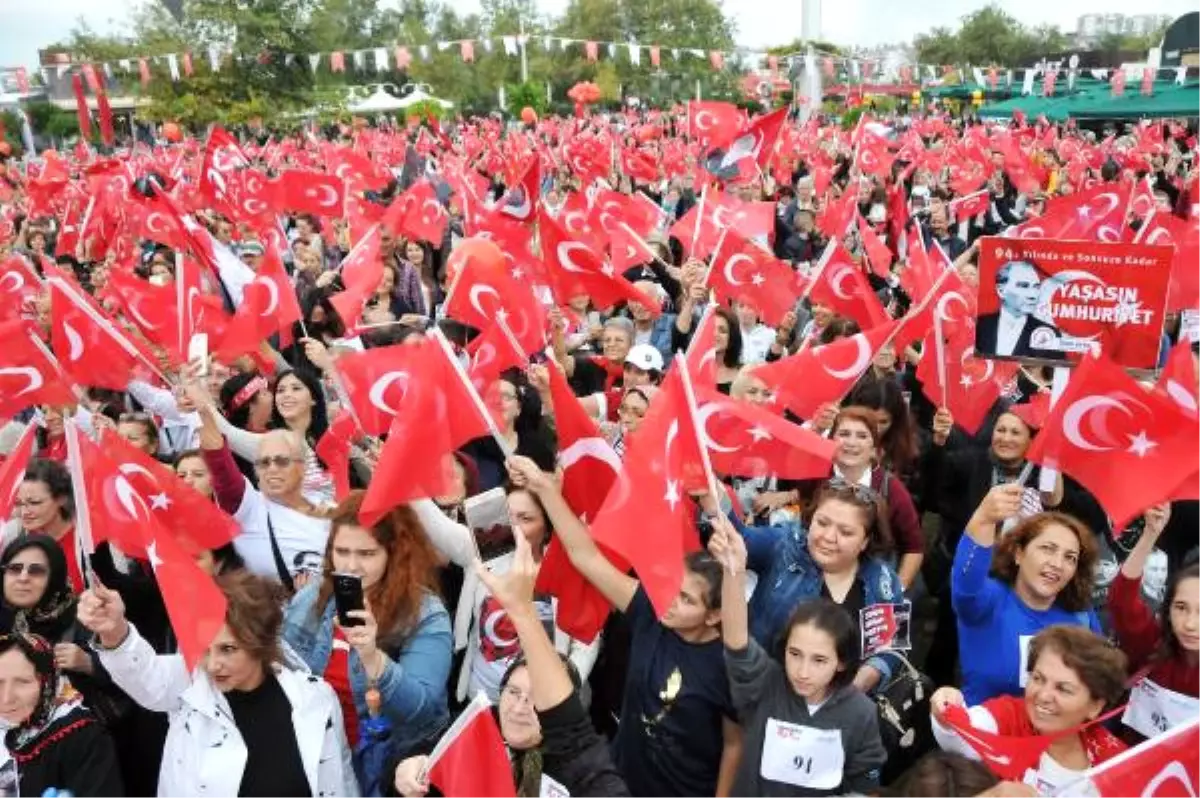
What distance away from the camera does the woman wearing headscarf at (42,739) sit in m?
2.92

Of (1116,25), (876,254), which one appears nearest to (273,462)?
(876,254)

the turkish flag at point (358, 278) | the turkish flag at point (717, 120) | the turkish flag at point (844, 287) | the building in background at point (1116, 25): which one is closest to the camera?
the turkish flag at point (844, 287)

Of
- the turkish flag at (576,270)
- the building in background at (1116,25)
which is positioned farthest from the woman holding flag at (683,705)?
the building in background at (1116,25)

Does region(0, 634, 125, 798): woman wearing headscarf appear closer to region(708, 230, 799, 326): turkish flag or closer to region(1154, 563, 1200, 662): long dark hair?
region(1154, 563, 1200, 662): long dark hair

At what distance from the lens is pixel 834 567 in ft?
12.3

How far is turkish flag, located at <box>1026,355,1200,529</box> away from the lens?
11.8ft

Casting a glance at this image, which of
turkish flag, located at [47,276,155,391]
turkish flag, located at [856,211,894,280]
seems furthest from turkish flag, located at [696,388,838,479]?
turkish flag, located at [856,211,894,280]

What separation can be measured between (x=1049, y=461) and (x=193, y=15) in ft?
134

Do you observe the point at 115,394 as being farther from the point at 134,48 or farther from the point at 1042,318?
the point at 134,48

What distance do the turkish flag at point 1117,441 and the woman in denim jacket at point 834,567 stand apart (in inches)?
26.1

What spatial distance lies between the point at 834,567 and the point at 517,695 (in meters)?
1.37

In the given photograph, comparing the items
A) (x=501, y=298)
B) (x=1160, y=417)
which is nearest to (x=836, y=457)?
(x=1160, y=417)

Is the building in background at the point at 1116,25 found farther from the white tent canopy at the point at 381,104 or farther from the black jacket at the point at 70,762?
the black jacket at the point at 70,762

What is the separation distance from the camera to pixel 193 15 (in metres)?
38.7
